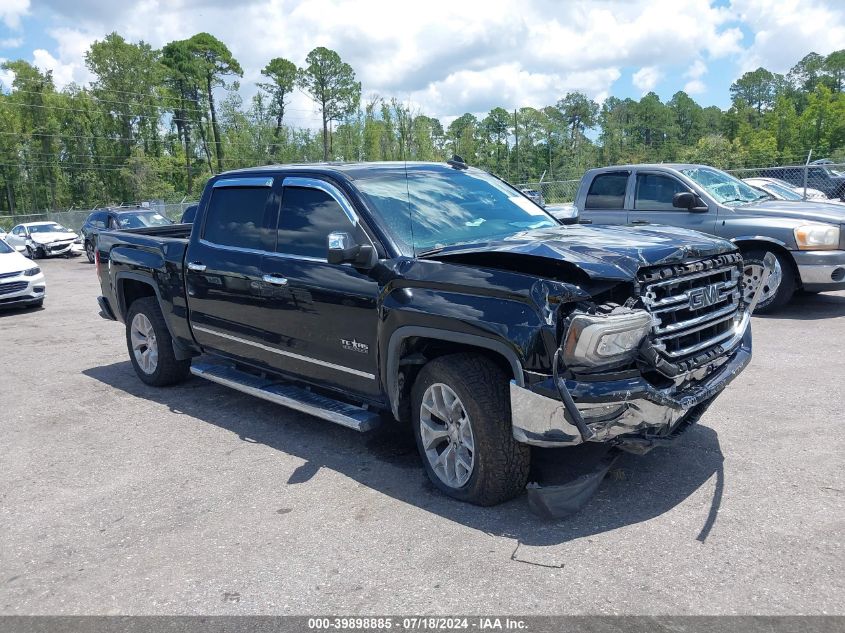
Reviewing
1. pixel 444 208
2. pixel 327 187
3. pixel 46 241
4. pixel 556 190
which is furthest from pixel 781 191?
pixel 46 241

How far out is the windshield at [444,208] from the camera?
4.64 meters

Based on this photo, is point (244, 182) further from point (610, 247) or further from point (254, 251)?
point (610, 247)

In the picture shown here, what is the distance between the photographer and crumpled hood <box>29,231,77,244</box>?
1051 inches

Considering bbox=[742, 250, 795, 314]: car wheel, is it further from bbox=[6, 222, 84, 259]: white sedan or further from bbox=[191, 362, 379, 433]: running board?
bbox=[6, 222, 84, 259]: white sedan

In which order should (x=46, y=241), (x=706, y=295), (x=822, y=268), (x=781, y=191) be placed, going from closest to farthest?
(x=706, y=295) → (x=822, y=268) → (x=781, y=191) → (x=46, y=241)

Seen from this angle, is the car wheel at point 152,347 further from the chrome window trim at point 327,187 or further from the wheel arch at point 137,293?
the chrome window trim at point 327,187

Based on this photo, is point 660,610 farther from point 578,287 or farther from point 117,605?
point 117,605

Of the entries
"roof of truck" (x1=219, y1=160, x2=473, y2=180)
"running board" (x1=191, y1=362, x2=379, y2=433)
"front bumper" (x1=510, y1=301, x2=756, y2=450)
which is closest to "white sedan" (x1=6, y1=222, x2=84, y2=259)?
"running board" (x1=191, y1=362, x2=379, y2=433)

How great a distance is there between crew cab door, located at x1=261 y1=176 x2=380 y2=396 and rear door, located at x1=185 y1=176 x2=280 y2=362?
15cm

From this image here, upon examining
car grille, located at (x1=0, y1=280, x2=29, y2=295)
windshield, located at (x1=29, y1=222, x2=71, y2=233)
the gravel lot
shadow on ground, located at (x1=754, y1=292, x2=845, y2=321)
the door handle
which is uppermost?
the door handle

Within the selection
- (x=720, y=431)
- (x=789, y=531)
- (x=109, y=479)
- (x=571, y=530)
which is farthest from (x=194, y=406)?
(x=789, y=531)

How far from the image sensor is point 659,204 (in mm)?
9812

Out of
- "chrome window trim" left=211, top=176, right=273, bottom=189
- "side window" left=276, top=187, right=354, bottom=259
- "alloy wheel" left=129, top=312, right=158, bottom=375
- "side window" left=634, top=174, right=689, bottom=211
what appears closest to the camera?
"side window" left=276, top=187, right=354, bottom=259

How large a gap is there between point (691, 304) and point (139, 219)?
20.5 m
